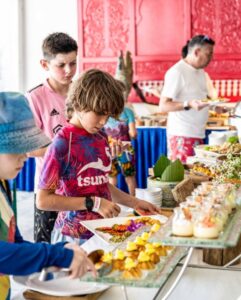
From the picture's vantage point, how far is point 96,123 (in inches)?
70.3

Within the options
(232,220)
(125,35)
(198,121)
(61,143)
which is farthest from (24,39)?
(232,220)

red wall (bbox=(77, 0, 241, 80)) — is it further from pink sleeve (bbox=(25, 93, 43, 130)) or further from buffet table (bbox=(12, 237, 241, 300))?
buffet table (bbox=(12, 237, 241, 300))

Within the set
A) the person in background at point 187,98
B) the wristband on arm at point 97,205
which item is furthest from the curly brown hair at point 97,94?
the person in background at point 187,98

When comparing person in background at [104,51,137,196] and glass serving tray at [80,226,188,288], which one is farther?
person in background at [104,51,137,196]

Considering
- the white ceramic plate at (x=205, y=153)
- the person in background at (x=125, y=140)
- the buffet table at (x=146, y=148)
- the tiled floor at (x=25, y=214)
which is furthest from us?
the buffet table at (x=146, y=148)

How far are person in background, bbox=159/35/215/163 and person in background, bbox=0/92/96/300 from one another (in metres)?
2.62

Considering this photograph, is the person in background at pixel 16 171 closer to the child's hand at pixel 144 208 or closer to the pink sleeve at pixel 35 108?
the child's hand at pixel 144 208

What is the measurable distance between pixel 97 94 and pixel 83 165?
25 cm

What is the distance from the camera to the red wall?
21.7 feet

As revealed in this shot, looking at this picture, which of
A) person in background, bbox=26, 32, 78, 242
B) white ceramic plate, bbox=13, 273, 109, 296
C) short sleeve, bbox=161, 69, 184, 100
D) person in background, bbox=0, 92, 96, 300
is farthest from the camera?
short sleeve, bbox=161, 69, 184, 100

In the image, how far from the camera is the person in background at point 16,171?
3.43 ft

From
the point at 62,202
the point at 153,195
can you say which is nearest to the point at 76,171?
the point at 62,202

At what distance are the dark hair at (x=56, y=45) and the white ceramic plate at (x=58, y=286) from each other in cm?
126

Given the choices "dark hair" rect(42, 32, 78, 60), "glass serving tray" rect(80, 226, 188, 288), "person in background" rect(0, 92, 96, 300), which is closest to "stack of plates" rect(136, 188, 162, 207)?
"dark hair" rect(42, 32, 78, 60)
